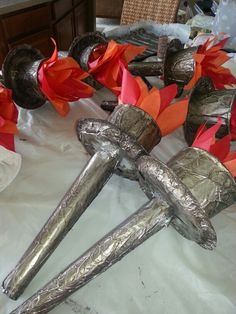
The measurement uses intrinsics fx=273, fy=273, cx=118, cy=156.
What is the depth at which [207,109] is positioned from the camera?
0.50 meters

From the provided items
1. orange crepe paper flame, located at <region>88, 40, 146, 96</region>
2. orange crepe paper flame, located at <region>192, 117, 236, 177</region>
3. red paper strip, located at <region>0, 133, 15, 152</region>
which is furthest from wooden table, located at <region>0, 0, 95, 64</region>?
orange crepe paper flame, located at <region>192, 117, 236, 177</region>

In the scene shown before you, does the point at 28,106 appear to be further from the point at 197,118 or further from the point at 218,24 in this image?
the point at 218,24

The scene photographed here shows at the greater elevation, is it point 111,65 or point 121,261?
point 111,65

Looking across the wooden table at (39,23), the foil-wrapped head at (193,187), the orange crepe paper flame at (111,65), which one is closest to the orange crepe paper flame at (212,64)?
the orange crepe paper flame at (111,65)

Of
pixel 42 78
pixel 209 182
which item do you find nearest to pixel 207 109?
pixel 209 182

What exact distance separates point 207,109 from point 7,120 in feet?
1.17

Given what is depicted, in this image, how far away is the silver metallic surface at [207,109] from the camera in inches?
19.2

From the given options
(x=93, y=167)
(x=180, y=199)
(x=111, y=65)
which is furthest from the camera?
(x=111, y=65)

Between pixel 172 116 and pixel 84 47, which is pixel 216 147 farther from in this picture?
pixel 84 47

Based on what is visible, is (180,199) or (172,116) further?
(172,116)

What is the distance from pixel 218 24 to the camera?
104cm

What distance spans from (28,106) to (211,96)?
0.39 metres

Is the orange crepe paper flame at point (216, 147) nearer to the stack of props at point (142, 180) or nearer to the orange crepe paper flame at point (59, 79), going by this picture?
the stack of props at point (142, 180)

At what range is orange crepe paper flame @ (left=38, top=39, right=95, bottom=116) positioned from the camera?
0.54 metres
